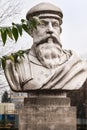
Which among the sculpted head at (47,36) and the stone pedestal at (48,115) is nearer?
the stone pedestal at (48,115)

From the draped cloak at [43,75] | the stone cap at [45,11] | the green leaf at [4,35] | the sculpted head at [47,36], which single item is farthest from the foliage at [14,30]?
the stone cap at [45,11]

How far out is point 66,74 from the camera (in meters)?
6.35

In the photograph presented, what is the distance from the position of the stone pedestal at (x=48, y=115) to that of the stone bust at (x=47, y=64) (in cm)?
29

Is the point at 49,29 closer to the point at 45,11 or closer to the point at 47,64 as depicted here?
the point at 45,11

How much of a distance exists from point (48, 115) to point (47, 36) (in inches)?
60.7

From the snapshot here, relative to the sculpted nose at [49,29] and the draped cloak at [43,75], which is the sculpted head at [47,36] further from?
the draped cloak at [43,75]

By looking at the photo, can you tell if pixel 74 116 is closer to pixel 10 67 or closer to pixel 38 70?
pixel 38 70

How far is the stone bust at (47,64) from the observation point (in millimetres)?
6242

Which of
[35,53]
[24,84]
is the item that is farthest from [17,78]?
[35,53]

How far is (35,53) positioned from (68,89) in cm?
104

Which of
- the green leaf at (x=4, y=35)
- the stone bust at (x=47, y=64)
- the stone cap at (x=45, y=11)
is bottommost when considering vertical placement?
the green leaf at (x=4, y=35)

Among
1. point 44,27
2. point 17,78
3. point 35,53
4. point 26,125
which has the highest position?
point 44,27

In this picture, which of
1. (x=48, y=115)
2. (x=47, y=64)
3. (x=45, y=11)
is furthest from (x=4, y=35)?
(x=45, y=11)

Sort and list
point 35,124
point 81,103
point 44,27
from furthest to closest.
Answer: point 81,103 < point 44,27 < point 35,124
